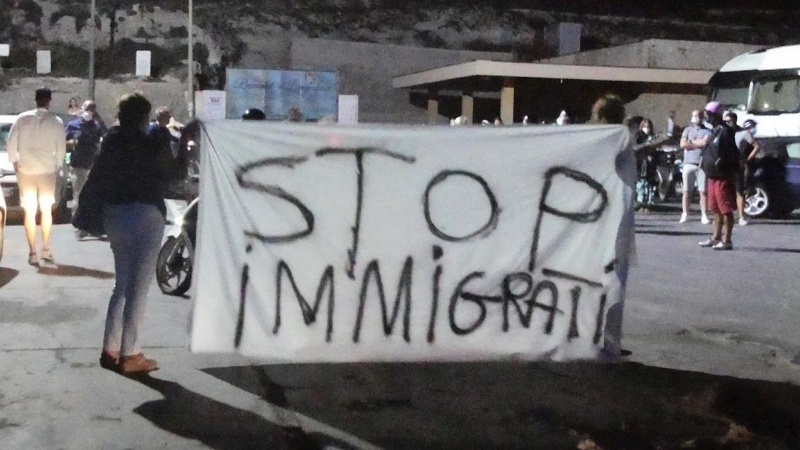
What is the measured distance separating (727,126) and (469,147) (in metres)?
7.20

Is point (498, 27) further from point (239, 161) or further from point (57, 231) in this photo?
point (239, 161)

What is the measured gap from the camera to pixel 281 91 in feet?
119

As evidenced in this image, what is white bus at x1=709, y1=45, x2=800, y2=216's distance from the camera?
59.8 ft

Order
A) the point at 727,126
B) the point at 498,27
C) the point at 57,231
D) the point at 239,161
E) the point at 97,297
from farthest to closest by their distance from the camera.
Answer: the point at 498,27, the point at 57,231, the point at 727,126, the point at 97,297, the point at 239,161

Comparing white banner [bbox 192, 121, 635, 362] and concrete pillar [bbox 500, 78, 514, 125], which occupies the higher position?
concrete pillar [bbox 500, 78, 514, 125]

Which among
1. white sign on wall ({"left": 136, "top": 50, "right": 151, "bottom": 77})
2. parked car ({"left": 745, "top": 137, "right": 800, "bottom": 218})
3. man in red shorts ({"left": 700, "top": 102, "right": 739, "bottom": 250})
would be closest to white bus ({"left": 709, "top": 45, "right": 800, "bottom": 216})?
parked car ({"left": 745, "top": 137, "right": 800, "bottom": 218})

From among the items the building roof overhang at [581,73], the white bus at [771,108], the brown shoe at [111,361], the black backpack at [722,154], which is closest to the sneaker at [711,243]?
the black backpack at [722,154]

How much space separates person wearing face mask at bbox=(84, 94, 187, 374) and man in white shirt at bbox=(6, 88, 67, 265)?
162 inches

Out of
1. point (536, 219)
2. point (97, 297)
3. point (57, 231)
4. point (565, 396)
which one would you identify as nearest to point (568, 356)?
point (565, 396)

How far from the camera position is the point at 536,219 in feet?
19.6

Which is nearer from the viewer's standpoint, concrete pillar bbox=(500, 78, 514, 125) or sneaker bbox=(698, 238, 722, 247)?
sneaker bbox=(698, 238, 722, 247)

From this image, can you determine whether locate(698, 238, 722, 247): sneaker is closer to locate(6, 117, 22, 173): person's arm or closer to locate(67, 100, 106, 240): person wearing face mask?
locate(67, 100, 106, 240): person wearing face mask

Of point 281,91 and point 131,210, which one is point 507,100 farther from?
point 131,210

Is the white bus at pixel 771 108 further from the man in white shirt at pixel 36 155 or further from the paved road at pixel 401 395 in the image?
the man in white shirt at pixel 36 155
